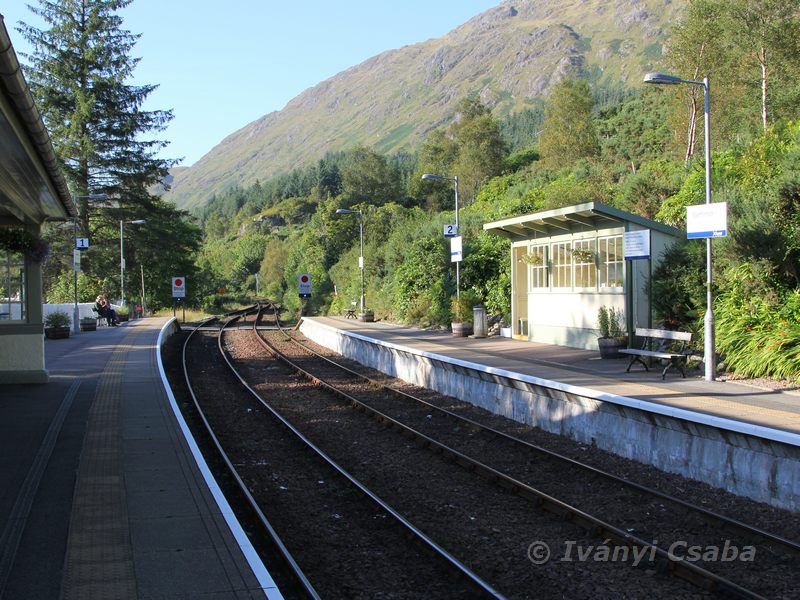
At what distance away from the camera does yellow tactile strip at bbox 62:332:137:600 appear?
4779 millimetres

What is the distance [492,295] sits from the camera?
85.4 ft

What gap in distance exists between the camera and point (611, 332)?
54.7 ft

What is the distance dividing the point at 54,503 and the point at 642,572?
5.28 metres

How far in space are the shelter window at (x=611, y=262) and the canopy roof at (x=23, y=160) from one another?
39.0ft

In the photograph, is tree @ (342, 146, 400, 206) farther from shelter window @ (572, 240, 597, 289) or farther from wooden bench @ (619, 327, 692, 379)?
wooden bench @ (619, 327, 692, 379)

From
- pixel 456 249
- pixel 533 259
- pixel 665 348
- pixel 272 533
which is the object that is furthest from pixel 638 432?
pixel 456 249

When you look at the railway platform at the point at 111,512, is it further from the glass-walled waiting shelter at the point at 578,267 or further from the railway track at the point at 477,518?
the glass-walled waiting shelter at the point at 578,267

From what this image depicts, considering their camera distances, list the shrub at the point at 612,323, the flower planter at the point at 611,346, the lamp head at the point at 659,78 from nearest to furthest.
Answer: the lamp head at the point at 659,78, the flower planter at the point at 611,346, the shrub at the point at 612,323

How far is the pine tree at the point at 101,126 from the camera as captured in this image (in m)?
45.0

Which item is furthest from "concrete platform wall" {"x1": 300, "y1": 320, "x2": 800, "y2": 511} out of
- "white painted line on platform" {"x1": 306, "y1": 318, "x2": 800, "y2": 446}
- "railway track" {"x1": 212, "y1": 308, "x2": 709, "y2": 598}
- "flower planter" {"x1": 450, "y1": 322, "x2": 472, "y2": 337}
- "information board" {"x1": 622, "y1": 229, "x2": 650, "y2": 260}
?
"flower planter" {"x1": 450, "y1": 322, "x2": 472, "y2": 337}

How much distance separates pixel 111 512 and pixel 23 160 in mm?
4732

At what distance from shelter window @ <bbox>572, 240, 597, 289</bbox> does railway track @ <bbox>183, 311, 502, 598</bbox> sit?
29.8ft

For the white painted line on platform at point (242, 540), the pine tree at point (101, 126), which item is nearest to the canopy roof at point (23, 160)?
the white painted line on platform at point (242, 540)

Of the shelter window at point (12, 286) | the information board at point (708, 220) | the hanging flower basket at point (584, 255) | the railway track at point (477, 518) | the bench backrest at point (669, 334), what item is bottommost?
the railway track at point (477, 518)
